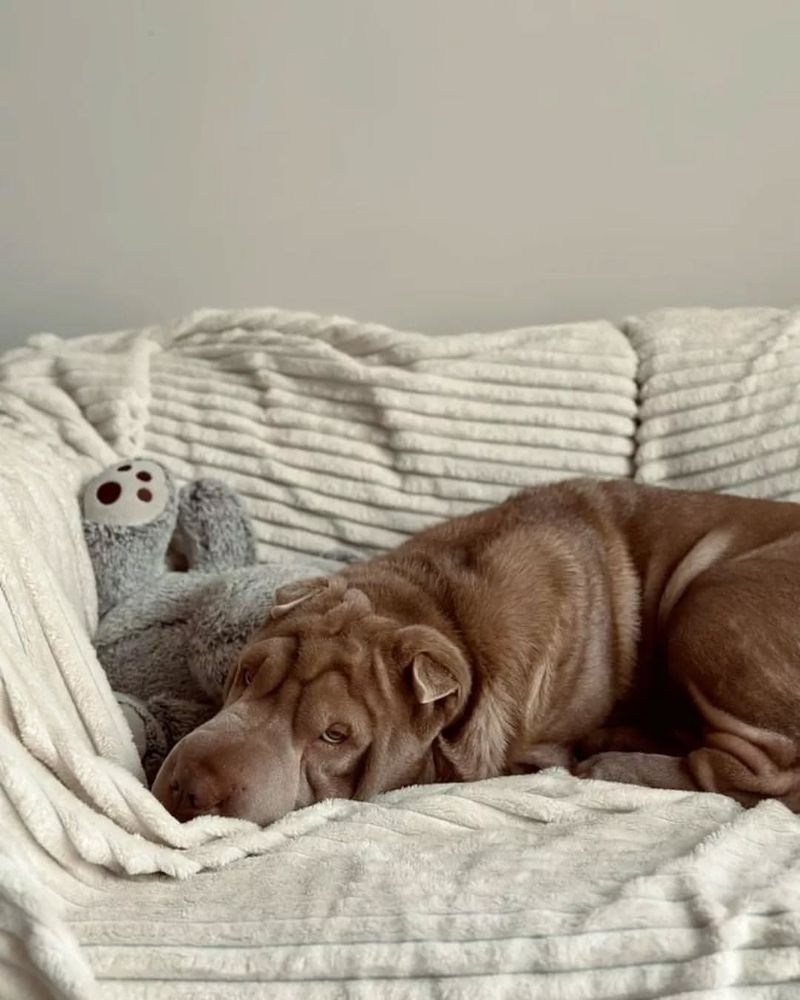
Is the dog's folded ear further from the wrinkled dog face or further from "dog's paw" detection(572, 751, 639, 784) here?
"dog's paw" detection(572, 751, 639, 784)

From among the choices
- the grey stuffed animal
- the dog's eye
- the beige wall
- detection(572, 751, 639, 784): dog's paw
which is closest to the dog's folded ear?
the dog's eye

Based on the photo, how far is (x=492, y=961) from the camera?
4.47ft

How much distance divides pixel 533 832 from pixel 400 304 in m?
1.90

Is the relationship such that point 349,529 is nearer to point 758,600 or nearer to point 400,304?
point 400,304

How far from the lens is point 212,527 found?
107 inches

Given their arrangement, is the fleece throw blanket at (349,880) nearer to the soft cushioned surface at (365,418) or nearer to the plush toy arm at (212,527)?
the plush toy arm at (212,527)

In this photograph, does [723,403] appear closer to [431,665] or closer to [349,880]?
[431,665]

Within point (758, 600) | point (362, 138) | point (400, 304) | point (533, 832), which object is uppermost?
point (362, 138)

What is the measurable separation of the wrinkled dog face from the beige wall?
150 cm

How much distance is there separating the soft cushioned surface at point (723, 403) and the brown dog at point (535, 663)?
291 mm

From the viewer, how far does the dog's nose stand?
1.76m

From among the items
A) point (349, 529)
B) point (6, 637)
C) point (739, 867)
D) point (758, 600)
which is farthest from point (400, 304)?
point (739, 867)

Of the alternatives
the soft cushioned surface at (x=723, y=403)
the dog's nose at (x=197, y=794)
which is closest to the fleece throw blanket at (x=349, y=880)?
the dog's nose at (x=197, y=794)

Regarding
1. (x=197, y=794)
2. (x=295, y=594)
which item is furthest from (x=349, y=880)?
(x=295, y=594)
